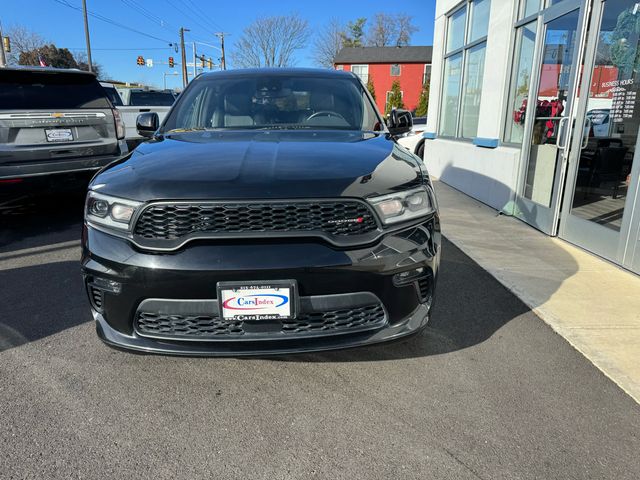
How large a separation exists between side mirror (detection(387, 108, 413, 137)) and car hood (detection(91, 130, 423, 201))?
2.90 feet

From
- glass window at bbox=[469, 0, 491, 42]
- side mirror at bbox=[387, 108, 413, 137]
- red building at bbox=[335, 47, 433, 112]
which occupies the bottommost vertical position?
side mirror at bbox=[387, 108, 413, 137]

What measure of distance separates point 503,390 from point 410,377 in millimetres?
480

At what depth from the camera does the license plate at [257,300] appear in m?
2.02

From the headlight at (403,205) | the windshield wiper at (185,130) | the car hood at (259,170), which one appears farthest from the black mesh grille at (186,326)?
the windshield wiper at (185,130)

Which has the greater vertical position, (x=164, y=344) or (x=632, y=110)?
(x=632, y=110)

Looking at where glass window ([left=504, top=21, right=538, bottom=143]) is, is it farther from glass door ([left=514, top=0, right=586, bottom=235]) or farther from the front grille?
the front grille

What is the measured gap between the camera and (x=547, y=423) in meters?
2.19

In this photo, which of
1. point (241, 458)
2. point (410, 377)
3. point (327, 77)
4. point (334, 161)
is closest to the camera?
point (241, 458)

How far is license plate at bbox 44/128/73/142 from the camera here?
17.2 feet

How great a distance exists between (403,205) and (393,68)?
5324 centimetres

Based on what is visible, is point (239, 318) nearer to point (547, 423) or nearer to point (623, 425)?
point (547, 423)

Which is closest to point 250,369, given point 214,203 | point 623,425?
point 214,203

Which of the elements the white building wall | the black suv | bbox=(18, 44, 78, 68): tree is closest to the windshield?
the black suv

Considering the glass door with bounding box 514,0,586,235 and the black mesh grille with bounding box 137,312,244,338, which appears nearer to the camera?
the black mesh grille with bounding box 137,312,244,338
